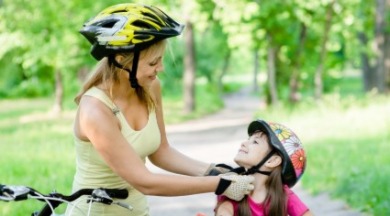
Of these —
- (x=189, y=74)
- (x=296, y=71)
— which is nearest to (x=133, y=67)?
(x=296, y=71)

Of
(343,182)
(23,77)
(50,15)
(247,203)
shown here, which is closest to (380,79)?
(50,15)

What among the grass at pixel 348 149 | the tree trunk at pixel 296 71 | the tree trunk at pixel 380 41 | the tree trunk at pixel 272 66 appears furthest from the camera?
the tree trunk at pixel 380 41

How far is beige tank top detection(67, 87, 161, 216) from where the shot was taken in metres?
3.04

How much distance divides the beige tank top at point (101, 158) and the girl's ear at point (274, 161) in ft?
2.16

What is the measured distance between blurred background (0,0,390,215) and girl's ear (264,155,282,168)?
3.83 meters

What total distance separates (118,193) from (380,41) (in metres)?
23.1

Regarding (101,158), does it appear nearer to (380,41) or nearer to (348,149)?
(348,149)

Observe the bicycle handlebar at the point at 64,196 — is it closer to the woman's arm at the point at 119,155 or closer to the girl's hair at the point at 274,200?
the woman's arm at the point at 119,155

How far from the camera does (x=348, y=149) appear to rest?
37.3 ft

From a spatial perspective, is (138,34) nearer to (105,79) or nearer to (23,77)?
(105,79)

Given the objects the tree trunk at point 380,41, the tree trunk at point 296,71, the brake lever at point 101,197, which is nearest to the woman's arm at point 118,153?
the brake lever at point 101,197

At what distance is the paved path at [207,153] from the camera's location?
27.1 ft

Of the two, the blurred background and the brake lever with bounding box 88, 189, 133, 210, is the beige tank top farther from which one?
the blurred background

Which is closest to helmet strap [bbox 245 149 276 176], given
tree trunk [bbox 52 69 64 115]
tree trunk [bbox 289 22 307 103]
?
tree trunk [bbox 289 22 307 103]
